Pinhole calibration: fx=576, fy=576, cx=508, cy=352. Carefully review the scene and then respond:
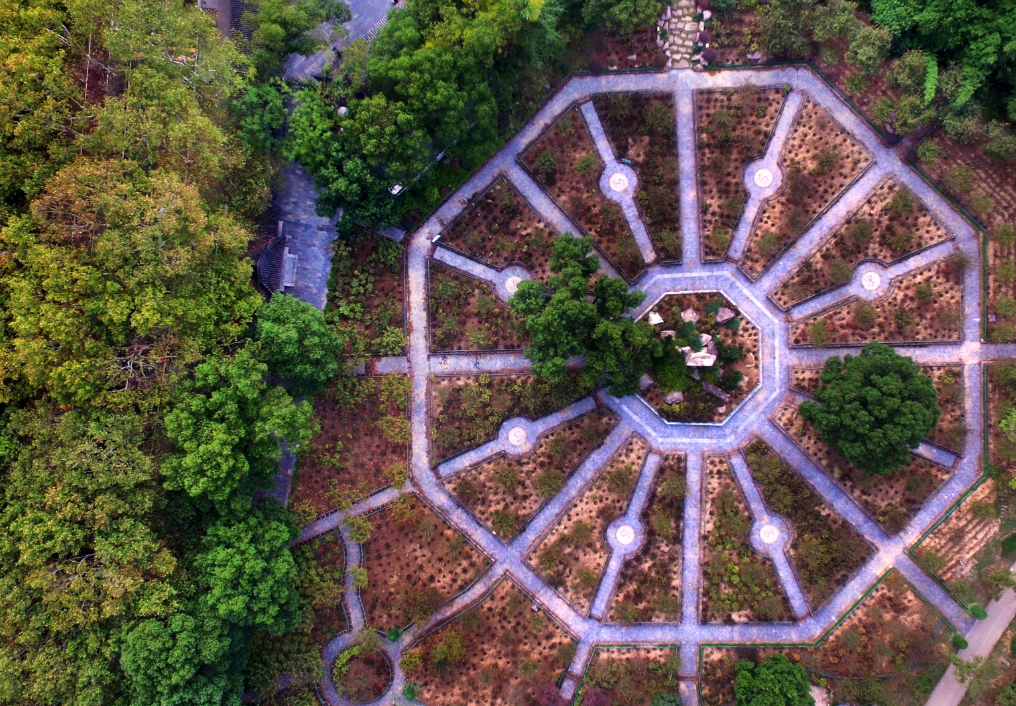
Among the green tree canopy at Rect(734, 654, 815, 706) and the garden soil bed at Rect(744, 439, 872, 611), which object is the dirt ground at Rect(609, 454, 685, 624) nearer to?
the green tree canopy at Rect(734, 654, 815, 706)

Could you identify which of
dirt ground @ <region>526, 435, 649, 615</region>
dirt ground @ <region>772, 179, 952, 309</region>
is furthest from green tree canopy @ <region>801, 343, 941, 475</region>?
dirt ground @ <region>526, 435, 649, 615</region>

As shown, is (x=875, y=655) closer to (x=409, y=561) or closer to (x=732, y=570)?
(x=732, y=570)

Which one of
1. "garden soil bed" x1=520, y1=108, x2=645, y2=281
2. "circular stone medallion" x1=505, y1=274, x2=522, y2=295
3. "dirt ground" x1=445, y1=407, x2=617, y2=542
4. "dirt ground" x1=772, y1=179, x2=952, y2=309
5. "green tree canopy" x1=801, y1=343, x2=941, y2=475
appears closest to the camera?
"green tree canopy" x1=801, y1=343, x2=941, y2=475

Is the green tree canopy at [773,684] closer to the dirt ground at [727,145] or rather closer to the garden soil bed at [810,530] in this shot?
the garden soil bed at [810,530]

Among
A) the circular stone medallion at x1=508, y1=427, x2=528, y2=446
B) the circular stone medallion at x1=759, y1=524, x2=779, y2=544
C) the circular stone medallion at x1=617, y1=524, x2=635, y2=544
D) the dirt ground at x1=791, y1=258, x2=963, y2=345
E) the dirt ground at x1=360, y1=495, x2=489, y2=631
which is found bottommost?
the dirt ground at x1=360, y1=495, x2=489, y2=631

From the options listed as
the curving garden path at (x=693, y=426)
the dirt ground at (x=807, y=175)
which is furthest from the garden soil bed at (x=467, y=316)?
the dirt ground at (x=807, y=175)

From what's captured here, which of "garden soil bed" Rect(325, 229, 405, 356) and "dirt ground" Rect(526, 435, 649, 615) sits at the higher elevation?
"garden soil bed" Rect(325, 229, 405, 356)

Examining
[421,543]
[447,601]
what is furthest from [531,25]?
[447,601]

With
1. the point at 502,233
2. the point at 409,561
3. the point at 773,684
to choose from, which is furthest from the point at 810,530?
the point at 502,233
